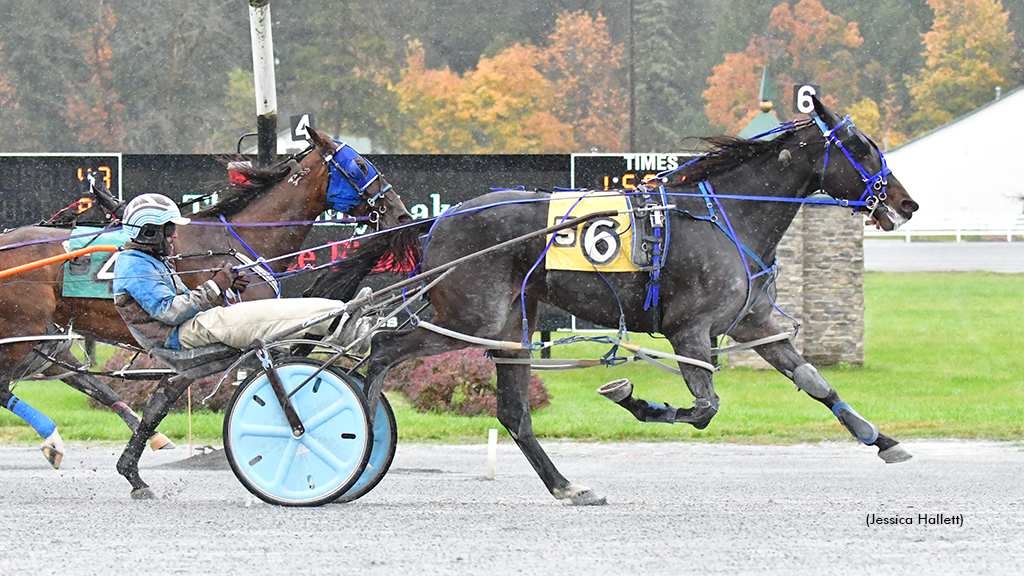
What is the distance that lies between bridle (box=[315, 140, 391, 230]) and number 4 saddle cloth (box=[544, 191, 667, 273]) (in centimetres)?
152

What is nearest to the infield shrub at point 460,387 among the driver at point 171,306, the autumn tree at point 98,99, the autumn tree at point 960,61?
the driver at point 171,306

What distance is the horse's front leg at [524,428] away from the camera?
638 centimetres

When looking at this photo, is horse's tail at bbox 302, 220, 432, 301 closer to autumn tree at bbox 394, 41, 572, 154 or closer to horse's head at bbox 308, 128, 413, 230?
horse's head at bbox 308, 128, 413, 230

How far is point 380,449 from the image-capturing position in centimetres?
633

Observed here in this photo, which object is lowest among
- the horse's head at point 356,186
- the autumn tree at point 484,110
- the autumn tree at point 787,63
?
the horse's head at point 356,186

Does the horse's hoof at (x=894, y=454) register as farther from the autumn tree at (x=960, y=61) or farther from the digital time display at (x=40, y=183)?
the autumn tree at (x=960, y=61)

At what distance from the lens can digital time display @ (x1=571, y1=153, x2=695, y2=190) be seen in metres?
11.7

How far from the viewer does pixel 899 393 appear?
12719 millimetres

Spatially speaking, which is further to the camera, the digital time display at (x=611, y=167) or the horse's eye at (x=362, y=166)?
the digital time display at (x=611, y=167)

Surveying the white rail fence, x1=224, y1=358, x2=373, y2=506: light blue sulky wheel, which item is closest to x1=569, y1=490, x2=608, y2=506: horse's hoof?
x1=224, y1=358, x2=373, y2=506: light blue sulky wheel

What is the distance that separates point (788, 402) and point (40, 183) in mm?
7622

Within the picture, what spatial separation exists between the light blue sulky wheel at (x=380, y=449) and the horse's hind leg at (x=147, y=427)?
1.09 meters

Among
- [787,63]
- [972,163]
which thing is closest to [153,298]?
[787,63]

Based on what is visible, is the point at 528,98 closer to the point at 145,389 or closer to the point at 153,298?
the point at 145,389
